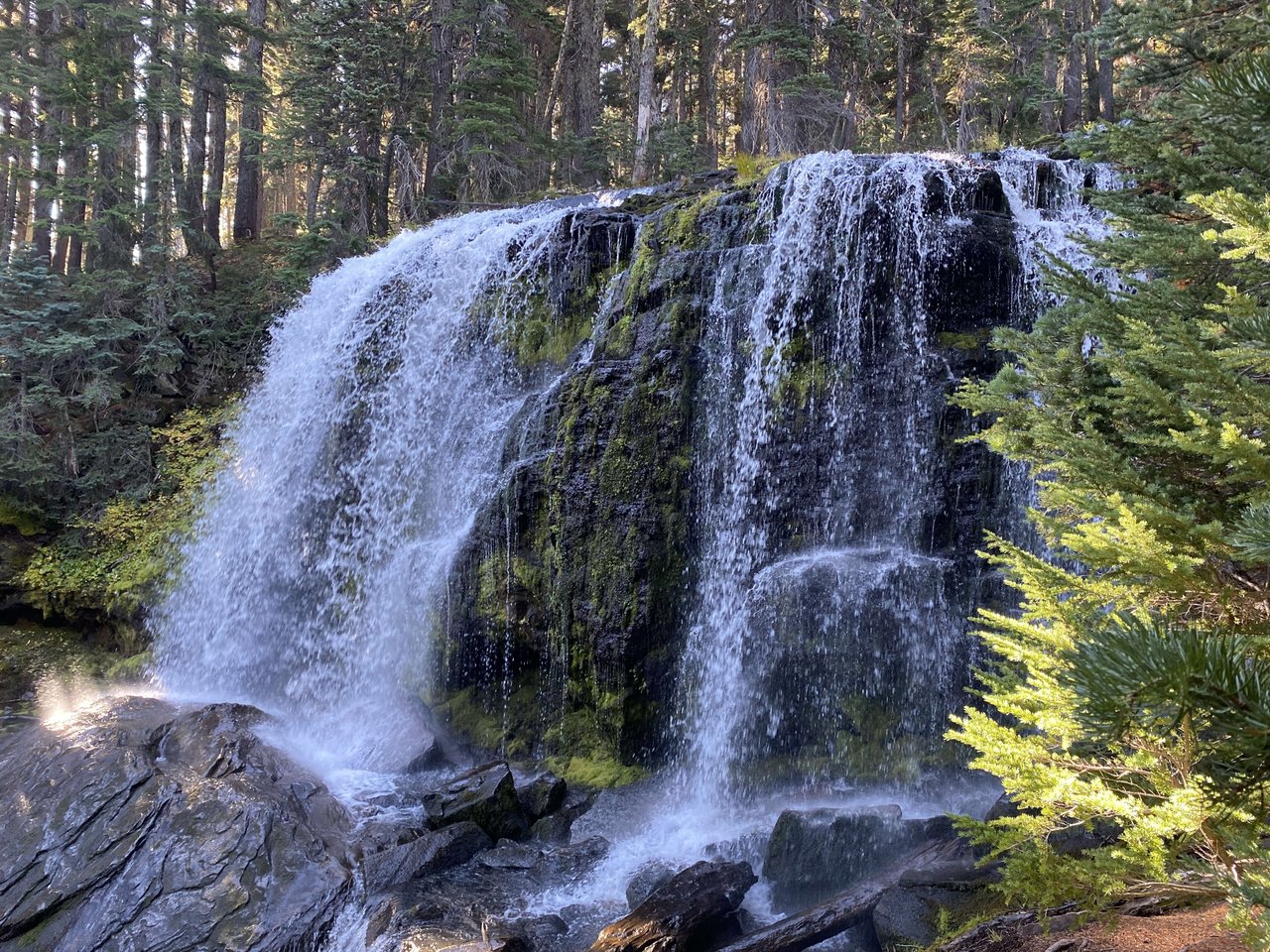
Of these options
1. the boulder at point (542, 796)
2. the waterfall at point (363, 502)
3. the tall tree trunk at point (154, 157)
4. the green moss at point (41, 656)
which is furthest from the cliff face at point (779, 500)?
the tall tree trunk at point (154, 157)

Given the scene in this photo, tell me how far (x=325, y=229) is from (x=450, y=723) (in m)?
11.6

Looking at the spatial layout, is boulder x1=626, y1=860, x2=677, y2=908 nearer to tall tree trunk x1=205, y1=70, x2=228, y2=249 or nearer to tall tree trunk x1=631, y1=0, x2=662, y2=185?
tall tree trunk x1=631, y1=0, x2=662, y2=185

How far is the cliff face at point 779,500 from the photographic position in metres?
8.37

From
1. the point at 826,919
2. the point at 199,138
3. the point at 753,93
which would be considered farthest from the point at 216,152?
the point at 826,919

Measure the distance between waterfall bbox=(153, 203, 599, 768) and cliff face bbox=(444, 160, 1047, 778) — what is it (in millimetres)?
1062

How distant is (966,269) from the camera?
29.7 feet

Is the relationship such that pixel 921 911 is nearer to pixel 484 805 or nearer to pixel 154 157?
pixel 484 805

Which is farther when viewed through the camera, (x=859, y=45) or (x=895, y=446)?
(x=859, y=45)

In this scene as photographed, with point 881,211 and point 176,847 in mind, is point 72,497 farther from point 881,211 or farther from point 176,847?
point 881,211

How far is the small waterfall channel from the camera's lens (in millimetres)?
8305

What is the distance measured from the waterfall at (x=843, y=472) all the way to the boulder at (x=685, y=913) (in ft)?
6.60

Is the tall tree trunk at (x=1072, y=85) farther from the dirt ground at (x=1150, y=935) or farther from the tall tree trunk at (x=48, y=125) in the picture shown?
the tall tree trunk at (x=48, y=125)

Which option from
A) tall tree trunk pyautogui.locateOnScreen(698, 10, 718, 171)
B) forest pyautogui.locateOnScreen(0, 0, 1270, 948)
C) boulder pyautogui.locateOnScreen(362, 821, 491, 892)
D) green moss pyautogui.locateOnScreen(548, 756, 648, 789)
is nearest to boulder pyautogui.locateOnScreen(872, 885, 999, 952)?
forest pyautogui.locateOnScreen(0, 0, 1270, 948)

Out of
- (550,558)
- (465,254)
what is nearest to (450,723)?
(550,558)
